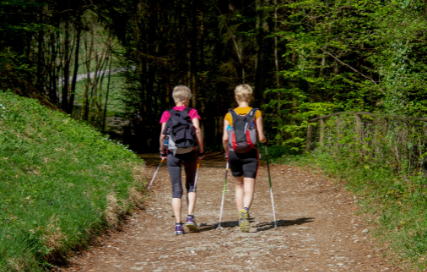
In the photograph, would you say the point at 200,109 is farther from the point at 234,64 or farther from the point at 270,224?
the point at 270,224

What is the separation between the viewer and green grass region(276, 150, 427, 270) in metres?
4.78

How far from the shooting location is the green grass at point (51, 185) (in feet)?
14.5

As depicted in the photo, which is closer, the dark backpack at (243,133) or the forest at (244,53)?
the dark backpack at (243,133)

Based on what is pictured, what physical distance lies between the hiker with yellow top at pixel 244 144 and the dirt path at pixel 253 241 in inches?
20.5

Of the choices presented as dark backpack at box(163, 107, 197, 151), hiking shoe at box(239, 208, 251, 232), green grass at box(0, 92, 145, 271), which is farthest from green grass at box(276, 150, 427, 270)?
green grass at box(0, 92, 145, 271)

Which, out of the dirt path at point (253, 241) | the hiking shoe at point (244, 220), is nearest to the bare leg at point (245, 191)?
the hiking shoe at point (244, 220)

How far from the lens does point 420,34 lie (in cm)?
775

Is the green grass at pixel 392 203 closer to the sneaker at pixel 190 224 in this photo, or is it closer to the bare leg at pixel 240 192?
the bare leg at pixel 240 192

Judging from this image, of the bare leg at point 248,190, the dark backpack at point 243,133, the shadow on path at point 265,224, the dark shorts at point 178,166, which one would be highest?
the dark backpack at point 243,133

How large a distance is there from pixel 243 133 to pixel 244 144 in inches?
5.9

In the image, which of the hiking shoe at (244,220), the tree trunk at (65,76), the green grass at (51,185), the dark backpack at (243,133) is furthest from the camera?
the tree trunk at (65,76)

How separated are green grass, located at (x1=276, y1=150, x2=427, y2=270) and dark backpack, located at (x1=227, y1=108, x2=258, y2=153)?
6.64ft

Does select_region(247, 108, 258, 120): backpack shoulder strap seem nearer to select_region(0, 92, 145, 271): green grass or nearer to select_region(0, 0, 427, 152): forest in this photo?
select_region(0, 92, 145, 271): green grass

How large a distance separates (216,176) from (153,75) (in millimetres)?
11640
